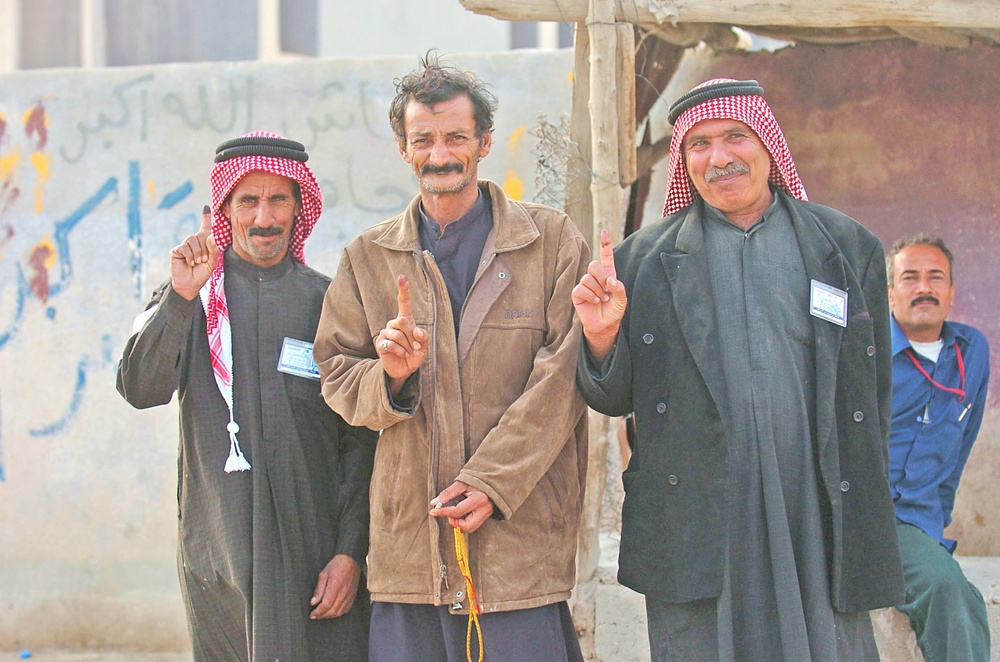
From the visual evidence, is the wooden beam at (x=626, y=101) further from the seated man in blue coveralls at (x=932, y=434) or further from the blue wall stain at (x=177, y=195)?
the blue wall stain at (x=177, y=195)

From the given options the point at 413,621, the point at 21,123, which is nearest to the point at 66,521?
the point at 21,123

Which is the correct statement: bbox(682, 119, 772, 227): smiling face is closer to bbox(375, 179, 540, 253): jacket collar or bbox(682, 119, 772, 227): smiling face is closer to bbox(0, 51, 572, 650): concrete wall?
bbox(375, 179, 540, 253): jacket collar

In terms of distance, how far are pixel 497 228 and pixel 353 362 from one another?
55cm

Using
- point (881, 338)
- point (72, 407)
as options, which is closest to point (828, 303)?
point (881, 338)

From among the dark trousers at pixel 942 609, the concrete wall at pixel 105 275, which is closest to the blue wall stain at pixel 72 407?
the concrete wall at pixel 105 275

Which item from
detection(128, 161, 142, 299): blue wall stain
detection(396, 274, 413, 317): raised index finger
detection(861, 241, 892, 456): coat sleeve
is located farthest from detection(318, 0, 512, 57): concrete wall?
detection(861, 241, 892, 456): coat sleeve

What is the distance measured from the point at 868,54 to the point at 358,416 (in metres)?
3.50

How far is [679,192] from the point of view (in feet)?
11.0

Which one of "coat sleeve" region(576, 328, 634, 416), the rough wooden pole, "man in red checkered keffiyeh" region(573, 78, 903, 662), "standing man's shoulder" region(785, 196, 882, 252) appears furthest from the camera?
the rough wooden pole

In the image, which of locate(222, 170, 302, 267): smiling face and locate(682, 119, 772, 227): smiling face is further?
locate(222, 170, 302, 267): smiling face

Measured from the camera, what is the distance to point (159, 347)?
336 centimetres

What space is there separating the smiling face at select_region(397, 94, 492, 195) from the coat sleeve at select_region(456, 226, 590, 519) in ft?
1.34

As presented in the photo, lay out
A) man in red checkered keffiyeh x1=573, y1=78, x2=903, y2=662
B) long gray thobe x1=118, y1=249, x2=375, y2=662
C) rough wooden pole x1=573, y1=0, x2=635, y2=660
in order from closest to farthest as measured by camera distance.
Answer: man in red checkered keffiyeh x1=573, y1=78, x2=903, y2=662, long gray thobe x1=118, y1=249, x2=375, y2=662, rough wooden pole x1=573, y1=0, x2=635, y2=660

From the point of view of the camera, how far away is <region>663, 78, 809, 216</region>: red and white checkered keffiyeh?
10.4 feet
